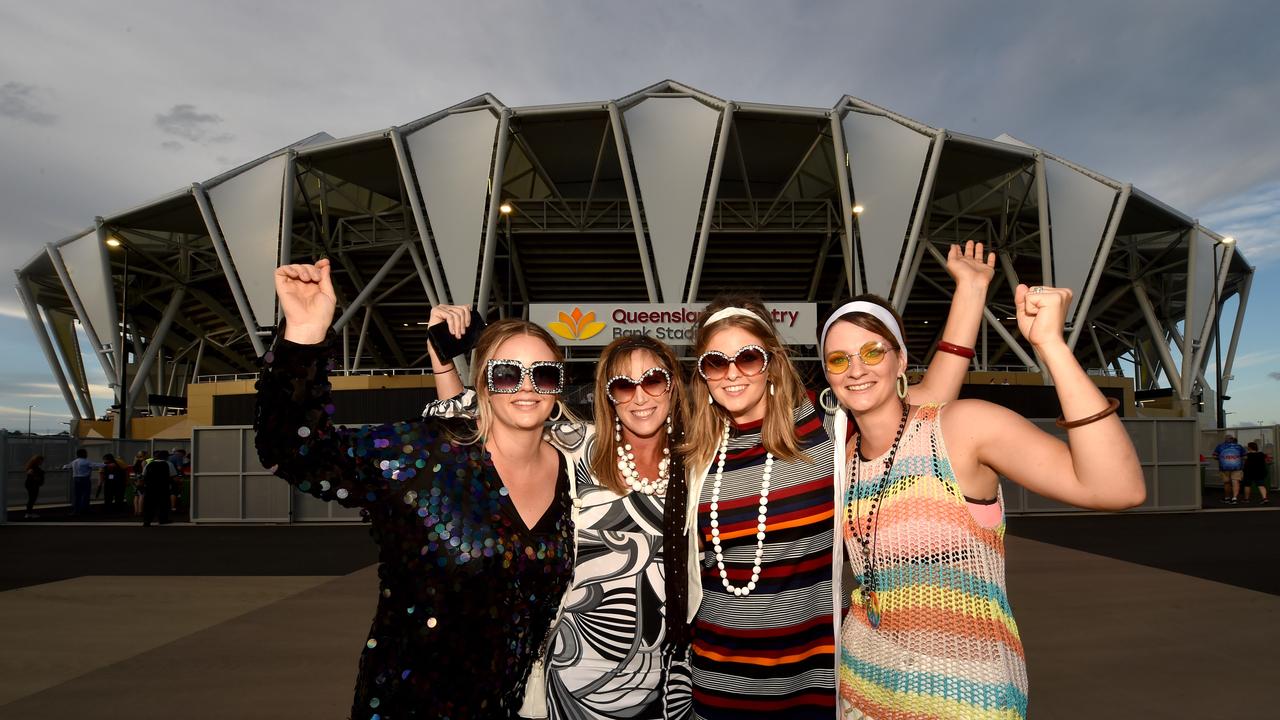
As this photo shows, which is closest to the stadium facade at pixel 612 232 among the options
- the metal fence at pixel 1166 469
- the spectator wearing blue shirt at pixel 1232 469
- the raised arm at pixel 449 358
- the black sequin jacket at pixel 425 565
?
the spectator wearing blue shirt at pixel 1232 469

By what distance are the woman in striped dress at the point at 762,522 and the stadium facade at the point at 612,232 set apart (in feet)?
61.5

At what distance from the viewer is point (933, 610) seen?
1775 mm

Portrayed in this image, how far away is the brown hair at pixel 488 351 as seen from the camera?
2045mm

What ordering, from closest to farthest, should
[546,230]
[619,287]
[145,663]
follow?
[145,663], [546,230], [619,287]

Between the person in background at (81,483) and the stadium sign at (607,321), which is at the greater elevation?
the stadium sign at (607,321)

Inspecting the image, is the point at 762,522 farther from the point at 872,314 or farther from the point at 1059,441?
the point at 1059,441

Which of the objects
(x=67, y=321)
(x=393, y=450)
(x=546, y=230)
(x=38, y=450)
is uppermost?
(x=546, y=230)

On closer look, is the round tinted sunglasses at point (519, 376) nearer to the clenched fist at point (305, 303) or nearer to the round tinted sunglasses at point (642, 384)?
the round tinted sunglasses at point (642, 384)

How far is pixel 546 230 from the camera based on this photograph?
29422 mm

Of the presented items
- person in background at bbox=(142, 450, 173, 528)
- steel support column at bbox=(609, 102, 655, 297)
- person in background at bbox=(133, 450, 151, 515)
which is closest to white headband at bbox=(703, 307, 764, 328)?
person in background at bbox=(142, 450, 173, 528)

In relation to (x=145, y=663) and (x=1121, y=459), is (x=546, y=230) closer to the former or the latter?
(x=145, y=663)

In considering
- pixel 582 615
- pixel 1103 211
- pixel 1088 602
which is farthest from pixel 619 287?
pixel 582 615

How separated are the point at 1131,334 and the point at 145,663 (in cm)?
5726

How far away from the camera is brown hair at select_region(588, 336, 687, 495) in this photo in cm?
233
